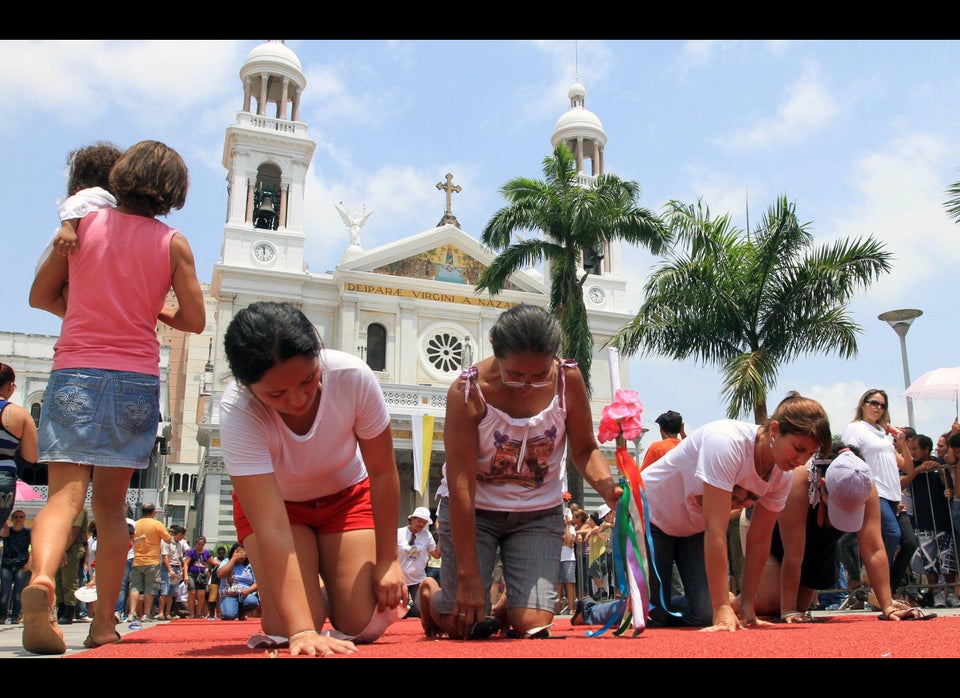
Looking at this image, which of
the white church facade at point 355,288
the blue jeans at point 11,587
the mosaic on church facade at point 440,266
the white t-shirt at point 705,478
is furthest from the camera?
the mosaic on church facade at point 440,266

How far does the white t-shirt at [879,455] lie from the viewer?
603cm

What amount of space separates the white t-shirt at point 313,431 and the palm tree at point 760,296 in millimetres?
12314

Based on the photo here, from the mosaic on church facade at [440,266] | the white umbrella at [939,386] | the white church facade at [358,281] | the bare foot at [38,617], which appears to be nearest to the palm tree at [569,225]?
the white umbrella at [939,386]

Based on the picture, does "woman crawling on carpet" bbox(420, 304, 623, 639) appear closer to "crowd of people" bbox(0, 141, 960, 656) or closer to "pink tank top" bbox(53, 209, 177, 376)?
"crowd of people" bbox(0, 141, 960, 656)

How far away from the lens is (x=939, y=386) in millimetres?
10523

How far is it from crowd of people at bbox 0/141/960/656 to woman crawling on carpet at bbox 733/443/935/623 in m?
0.02

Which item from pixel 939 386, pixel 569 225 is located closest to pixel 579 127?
pixel 569 225

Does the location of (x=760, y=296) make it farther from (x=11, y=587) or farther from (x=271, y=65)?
(x=271, y=65)

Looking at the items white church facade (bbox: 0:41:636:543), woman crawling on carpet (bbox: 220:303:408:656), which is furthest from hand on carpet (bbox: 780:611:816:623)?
white church facade (bbox: 0:41:636:543)

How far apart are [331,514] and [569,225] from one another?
50.2 ft

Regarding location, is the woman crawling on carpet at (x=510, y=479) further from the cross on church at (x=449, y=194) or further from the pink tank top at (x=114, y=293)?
the cross on church at (x=449, y=194)

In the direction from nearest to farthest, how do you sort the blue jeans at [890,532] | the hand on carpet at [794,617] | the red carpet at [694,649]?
the red carpet at [694,649], the hand on carpet at [794,617], the blue jeans at [890,532]
